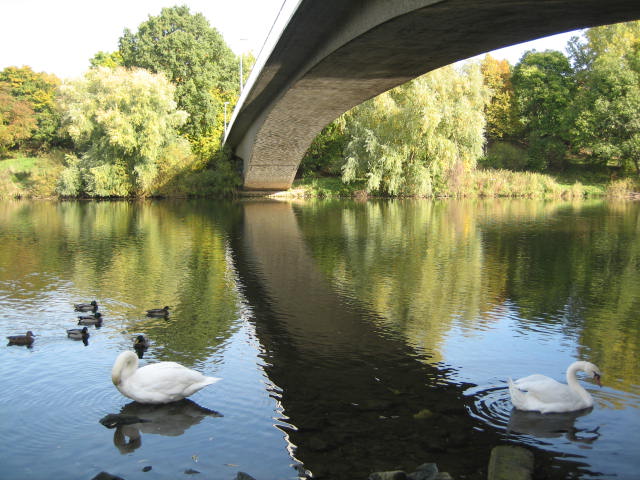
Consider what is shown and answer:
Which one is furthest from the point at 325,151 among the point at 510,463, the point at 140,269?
A: the point at 510,463

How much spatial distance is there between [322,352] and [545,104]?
51.0 metres

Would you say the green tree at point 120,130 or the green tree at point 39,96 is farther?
the green tree at point 39,96

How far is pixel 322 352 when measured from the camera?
7.71m

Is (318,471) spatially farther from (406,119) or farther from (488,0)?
(406,119)

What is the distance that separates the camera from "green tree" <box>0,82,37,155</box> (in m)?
53.6

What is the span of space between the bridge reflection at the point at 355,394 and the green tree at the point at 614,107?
4107cm

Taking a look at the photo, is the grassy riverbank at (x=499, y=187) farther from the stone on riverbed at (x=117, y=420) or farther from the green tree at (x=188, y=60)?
the stone on riverbed at (x=117, y=420)

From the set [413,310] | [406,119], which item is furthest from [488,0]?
[406,119]

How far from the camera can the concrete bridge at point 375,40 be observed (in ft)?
31.2

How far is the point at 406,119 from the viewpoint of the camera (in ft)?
120

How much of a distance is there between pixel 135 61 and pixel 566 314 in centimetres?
4662

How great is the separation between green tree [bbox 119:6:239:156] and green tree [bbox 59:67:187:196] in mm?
7040

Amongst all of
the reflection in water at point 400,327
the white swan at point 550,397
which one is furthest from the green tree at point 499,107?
the white swan at point 550,397

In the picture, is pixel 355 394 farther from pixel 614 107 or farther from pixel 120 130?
pixel 614 107
